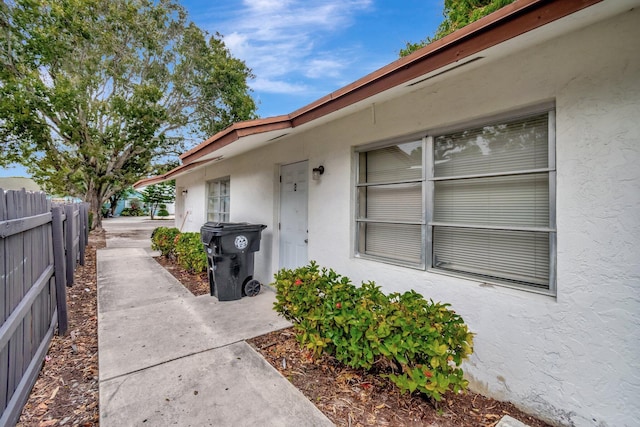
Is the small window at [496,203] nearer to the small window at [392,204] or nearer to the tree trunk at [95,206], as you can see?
the small window at [392,204]

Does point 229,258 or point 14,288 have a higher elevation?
point 14,288

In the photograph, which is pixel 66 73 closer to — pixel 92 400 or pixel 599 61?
pixel 92 400

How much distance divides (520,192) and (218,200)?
7376 millimetres

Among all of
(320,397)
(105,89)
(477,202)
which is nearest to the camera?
(320,397)

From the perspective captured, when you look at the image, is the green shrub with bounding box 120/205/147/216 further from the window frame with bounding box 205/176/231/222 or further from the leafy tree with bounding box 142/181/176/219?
the window frame with bounding box 205/176/231/222

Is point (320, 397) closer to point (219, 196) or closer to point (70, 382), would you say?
point (70, 382)

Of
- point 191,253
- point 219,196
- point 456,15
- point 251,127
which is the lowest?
point 191,253

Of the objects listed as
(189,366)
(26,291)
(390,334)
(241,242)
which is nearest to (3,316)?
(26,291)

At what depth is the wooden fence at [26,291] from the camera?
2047 mm

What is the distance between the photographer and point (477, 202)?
2.75m

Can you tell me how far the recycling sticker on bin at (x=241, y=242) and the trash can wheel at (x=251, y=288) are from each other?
0.61m

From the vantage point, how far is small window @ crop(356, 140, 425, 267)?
318 centimetres

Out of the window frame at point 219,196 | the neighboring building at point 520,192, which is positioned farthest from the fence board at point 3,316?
the window frame at point 219,196

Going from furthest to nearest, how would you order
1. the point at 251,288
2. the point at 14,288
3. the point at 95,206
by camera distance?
the point at 95,206 < the point at 251,288 < the point at 14,288
